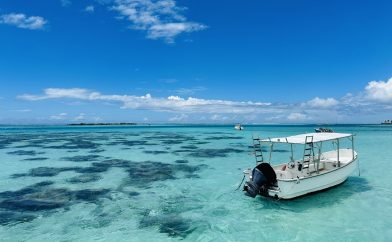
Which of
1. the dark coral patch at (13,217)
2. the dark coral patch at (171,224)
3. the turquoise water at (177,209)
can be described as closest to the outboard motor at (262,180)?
the turquoise water at (177,209)

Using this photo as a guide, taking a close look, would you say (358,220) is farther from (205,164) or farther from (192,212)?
(205,164)

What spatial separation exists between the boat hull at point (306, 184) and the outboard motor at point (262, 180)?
313 mm

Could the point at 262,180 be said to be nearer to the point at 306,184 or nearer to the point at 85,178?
the point at 306,184

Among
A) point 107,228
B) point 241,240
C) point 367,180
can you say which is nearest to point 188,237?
point 241,240

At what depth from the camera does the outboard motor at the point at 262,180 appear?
1465cm

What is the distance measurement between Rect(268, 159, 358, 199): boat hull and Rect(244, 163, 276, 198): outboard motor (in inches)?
12.3

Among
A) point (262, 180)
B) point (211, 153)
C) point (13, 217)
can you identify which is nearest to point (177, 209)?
point (262, 180)

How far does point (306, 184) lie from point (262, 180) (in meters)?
2.32

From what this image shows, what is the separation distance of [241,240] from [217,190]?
676cm

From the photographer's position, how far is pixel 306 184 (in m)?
15.2

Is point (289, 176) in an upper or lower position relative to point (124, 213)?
upper

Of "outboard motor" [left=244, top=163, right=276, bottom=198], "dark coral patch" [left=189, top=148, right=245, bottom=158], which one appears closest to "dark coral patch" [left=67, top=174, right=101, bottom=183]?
"outboard motor" [left=244, top=163, right=276, bottom=198]

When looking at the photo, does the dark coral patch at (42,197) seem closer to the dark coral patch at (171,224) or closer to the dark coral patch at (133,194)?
the dark coral patch at (133,194)

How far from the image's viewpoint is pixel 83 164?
1102 inches
